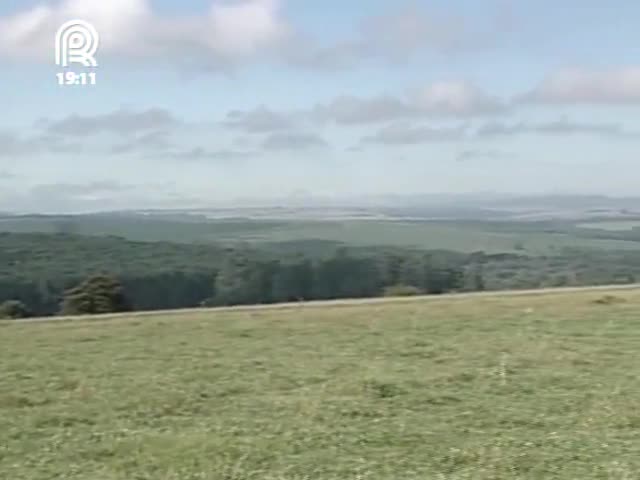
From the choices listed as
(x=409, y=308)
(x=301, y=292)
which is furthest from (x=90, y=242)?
(x=409, y=308)

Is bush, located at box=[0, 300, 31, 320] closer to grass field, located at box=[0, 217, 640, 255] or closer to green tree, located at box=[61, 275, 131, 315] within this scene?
green tree, located at box=[61, 275, 131, 315]

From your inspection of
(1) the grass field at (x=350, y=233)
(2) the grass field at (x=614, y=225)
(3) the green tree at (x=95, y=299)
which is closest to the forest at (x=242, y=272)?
(3) the green tree at (x=95, y=299)

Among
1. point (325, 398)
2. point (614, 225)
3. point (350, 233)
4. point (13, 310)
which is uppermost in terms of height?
point (614, 225)

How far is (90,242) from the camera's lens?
21.3 meters

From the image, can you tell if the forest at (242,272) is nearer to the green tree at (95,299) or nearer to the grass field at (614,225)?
the green tree at (95,299)

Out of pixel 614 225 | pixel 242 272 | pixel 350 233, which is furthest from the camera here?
pixel 614 225

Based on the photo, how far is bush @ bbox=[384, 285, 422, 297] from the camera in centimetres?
1361

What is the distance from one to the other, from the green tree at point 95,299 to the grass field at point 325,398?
5.97 feet

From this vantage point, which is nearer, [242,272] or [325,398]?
[325,398]

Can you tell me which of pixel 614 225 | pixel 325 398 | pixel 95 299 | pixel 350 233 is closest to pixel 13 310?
pixel 95 299

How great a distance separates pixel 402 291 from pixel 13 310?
479 centimetres

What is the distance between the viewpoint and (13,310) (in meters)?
12.6

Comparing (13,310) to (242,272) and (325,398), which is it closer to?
(242,272)

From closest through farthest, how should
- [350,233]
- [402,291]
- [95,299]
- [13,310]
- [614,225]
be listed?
[95,299] → [13,310] → [402,291] → [350,233] → [614,225]
